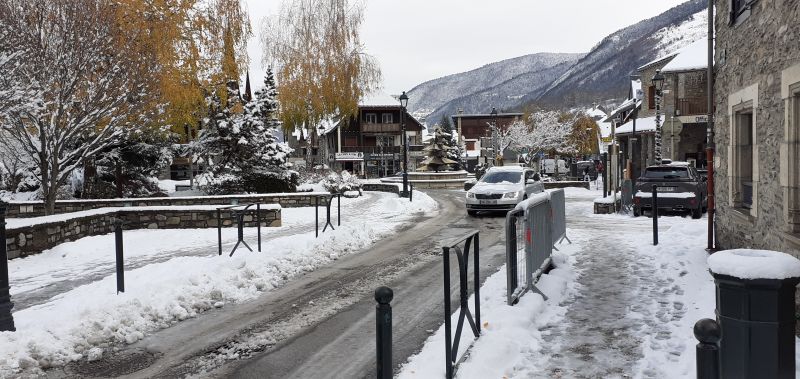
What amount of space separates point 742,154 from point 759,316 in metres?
6.01

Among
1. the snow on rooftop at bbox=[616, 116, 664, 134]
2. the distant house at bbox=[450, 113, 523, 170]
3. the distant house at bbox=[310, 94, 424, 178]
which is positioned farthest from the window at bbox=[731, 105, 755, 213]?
the distant house at bbox=[450, 113, 523, 170]

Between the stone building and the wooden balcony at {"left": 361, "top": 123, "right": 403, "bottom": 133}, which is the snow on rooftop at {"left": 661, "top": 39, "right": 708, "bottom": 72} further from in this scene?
the wooden balcony at {"left": 361, "top": 123, "right": 403, "bottom": 133}

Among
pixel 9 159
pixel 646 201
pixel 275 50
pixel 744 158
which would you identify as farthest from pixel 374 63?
pixel 744 158

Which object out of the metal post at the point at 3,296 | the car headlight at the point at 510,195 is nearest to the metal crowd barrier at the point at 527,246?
the metal post at the point at 3,296

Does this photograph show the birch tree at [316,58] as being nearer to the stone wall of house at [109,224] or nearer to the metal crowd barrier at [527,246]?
the stone wall of house at [109,224]

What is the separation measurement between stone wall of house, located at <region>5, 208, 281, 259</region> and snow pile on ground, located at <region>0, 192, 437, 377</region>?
0.35 metres

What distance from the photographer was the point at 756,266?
3.86m

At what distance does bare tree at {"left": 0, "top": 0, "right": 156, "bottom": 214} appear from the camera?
1466cm

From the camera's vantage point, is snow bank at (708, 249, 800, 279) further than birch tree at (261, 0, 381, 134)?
No

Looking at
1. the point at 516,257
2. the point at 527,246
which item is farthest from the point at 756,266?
the point at 527,246

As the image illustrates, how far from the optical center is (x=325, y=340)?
20.2ft

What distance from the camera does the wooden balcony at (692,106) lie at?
31.2m

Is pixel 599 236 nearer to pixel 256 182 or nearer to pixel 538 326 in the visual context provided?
pixel 538 326

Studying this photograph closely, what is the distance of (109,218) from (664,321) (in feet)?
45.7
